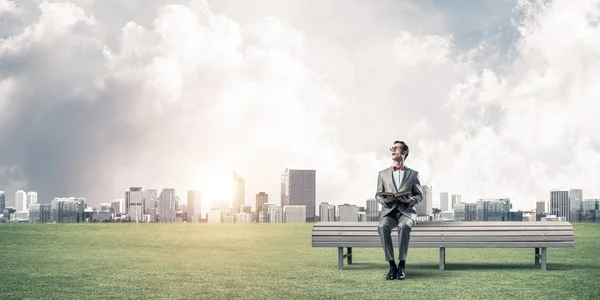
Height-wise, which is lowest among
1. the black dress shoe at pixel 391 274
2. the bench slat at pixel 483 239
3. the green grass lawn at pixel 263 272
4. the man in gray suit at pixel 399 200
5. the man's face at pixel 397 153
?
the green grass lawn at pixel 263 272

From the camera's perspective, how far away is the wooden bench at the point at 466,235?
45.3ft

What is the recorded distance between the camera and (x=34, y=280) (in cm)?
1276

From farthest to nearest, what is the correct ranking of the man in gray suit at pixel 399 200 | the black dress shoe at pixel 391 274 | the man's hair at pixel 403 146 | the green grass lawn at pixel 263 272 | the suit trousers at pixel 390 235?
the man's hair at pixel 403 146 < the man in gray suit at pixel 399 200 < the suit trousers at pixel 390 235 < the black dress shoe at pixel 391 274 < the green grass lawn at pixel 263 272

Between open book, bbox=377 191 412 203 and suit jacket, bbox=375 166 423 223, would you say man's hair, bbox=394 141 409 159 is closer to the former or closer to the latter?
suit jacket, bbox=375 166 423 223

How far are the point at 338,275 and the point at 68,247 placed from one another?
10.4 metres

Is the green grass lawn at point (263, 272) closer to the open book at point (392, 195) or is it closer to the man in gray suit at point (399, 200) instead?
the man in gray suit at point (399, 200)

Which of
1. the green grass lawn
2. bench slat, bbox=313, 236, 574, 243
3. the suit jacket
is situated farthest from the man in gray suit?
bench slat, bbox=313, 236, 574, 243

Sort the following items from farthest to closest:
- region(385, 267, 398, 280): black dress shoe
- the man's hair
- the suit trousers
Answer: the man's hair
the suit trousers
region(385, 267, 398, 280): black dress shoe

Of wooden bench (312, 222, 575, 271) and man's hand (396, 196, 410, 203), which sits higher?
man's hand (396, 196, 410, 203)

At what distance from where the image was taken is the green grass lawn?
11.0 m

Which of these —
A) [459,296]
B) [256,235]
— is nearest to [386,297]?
[459,296]

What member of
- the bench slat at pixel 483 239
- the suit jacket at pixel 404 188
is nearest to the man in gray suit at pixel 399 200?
the suit jacket at pixel 404 188

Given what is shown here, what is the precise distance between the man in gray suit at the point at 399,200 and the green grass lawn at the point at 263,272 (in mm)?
717

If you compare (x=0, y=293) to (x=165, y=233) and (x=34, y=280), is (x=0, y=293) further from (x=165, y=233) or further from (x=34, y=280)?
(x=165, y=233)
